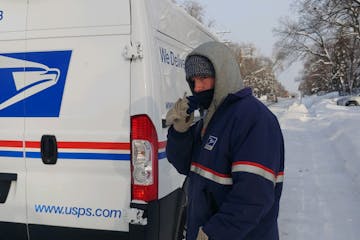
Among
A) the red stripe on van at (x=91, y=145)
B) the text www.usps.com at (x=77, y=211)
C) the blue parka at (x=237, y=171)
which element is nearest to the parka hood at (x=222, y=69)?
the blue parka at (x=237, y=171)

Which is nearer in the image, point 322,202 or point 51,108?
point 51,108

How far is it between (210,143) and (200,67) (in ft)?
1.28

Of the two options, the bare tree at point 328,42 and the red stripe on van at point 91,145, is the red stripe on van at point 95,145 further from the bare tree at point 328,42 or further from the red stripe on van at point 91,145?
the bare tree at point 328,42

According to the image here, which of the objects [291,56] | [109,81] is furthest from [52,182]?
[291,56]

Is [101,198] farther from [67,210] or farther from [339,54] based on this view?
[339,54]

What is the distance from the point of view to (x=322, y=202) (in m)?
6.35

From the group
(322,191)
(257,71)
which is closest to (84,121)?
(322,191)

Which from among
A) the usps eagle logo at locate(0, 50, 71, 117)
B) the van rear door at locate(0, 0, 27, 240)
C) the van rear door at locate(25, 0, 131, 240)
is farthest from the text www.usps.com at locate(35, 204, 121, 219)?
the usps eagle logo at locate(0, 50, 71, 117)

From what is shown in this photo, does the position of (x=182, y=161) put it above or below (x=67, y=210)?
above

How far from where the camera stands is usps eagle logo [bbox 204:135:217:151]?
7.06ft

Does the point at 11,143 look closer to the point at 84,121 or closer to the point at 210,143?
the point at 84,121

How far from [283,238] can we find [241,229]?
123 inches

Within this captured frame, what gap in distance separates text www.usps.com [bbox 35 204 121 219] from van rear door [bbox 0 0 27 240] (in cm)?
17

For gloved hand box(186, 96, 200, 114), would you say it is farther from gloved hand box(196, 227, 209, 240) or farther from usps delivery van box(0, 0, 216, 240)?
usps delivery van box(0, 0, 216, 240)
